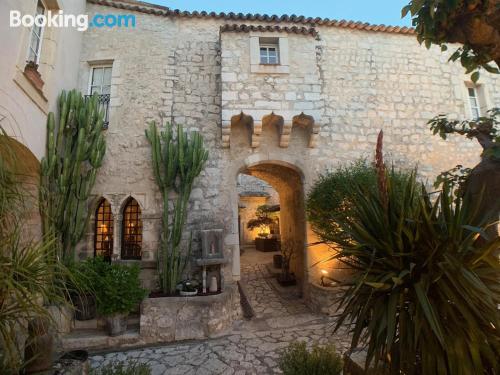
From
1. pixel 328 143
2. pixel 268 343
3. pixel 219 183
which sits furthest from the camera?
pixel 328 143

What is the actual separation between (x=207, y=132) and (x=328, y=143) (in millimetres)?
2710

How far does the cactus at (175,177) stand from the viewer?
4.84m

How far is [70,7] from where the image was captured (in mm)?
5094

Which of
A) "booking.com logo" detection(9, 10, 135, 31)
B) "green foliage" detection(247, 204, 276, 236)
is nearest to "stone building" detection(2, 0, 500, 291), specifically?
"booking.com logo" detection(9, 10, 135, 31)

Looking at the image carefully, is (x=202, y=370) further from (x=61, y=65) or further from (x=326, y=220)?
(x=61, y=65)

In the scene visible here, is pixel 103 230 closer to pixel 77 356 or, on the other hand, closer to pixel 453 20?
pixel 77 356

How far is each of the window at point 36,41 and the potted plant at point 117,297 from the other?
3748mm

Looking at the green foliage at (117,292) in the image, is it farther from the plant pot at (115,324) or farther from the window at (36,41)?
the window at (36,41)

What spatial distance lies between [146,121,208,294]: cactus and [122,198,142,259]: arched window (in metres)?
0.61

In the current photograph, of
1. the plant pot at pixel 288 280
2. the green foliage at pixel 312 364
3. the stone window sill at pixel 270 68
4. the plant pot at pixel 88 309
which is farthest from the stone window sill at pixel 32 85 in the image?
the plant pot at pixel 288 280

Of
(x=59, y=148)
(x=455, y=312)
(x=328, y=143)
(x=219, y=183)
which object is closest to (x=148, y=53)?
(x=59, y=148)

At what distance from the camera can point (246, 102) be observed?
5312 millimetres

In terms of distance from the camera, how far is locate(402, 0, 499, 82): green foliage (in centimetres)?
201

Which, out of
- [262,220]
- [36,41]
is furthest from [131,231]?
[262,220]
